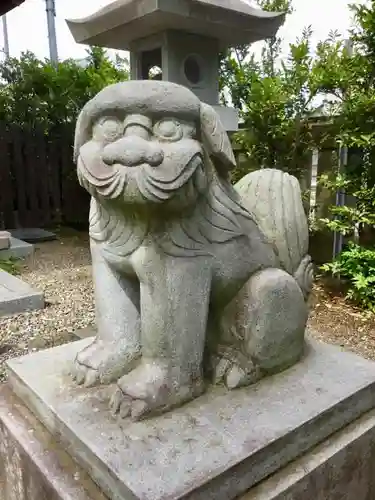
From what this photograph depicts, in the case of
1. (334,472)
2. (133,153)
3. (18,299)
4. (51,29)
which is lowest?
(18,299)

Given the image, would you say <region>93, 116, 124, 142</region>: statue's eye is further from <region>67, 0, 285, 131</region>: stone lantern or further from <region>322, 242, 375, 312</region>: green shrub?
<region>67, 0, 285, 131</region>: stone lantern

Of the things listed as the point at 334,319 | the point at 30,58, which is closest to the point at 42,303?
the point at 334,319

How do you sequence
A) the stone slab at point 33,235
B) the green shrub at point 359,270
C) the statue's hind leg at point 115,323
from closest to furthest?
the statue's hind leg at point 115,323 < the green shrub at point 359,270 < the stone slab at point 33,235

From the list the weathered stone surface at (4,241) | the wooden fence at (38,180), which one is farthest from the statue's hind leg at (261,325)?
the wooden fence at (38,180)

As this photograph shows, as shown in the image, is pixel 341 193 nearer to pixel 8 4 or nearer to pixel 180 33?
pixel 180 33

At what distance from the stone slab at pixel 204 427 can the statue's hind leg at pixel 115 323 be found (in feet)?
0.18

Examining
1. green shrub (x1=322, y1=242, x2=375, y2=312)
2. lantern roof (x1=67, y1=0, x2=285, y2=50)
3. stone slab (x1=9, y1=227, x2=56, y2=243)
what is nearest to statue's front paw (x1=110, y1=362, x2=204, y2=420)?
green shrub (x1=322, y1=242, x2=375, y2=312)

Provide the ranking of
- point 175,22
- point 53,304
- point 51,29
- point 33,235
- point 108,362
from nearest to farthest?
point 108,362
point 53,304
point 175,22
point 33,235
point 51,29

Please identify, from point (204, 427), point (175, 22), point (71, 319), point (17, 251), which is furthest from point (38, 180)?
point (204, 427)

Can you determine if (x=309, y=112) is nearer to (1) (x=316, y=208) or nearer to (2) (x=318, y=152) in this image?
(2) (x=318, y=152)

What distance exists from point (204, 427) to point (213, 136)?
0.64m

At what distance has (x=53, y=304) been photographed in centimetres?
317

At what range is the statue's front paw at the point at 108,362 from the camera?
3.71 feet

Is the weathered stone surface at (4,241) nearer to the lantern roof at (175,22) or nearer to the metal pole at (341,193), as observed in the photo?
the lantern roof at (175,22)
